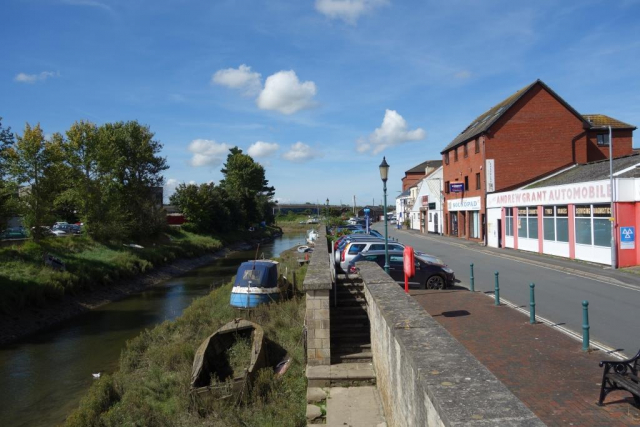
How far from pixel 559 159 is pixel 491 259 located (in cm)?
1436

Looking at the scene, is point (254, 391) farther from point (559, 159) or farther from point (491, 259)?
point (559, 159)

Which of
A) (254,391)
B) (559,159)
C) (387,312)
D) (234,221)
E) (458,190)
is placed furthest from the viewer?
(234,221)

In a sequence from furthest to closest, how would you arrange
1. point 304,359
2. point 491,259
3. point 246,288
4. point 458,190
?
1. point 458,190
2. point 491,259
3. point 246,288
4. point 304,359

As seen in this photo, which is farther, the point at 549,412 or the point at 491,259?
the point at 491,259

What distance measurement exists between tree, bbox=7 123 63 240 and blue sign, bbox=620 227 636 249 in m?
32.4

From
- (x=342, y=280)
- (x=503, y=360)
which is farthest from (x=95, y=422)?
(x=503, y=360)

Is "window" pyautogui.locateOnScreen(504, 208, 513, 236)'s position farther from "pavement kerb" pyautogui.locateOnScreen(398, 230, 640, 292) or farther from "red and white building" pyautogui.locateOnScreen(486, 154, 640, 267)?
"pavement kerb" pyautogui.locateOnScreen(398, 230, 640, 292)

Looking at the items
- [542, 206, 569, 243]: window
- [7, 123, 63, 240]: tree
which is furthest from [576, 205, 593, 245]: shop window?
[7, 123, 63, 240]: tree

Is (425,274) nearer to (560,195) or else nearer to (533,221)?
(560,195)

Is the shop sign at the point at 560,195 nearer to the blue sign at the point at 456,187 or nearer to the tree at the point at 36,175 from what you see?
the blue sign at the point at 456,187

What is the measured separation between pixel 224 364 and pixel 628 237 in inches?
717

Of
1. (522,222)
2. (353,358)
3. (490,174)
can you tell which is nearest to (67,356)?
(353,358)

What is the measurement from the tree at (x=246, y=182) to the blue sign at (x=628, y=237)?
2399 inches

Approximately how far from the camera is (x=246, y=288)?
62.3 ft
